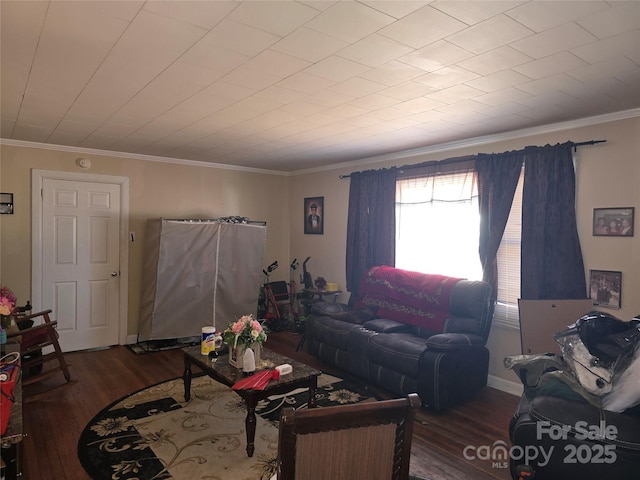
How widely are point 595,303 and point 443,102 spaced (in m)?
2.02

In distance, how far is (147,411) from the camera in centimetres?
328

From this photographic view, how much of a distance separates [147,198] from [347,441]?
15.5ft

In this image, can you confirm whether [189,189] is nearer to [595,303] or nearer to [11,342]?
[11,342]

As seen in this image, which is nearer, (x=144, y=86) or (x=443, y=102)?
(x=144, y=86)

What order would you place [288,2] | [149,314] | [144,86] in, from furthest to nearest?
[149,314] → [144,86] → [288,2]

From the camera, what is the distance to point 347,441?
1260 mm

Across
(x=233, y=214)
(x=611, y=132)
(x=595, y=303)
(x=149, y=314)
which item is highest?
(x=611, y=132)

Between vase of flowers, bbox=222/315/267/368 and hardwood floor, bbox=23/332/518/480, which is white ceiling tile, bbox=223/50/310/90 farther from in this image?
hardwood floor, bbox=23/332/518/480

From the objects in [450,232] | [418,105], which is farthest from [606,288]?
[418,105]

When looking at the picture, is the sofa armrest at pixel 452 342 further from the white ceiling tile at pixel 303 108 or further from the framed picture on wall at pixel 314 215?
the framed picture on wall at pixel 314 215

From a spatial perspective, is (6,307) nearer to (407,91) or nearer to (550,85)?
(407,91)

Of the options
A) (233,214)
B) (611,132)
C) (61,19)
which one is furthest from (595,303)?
(233,214)

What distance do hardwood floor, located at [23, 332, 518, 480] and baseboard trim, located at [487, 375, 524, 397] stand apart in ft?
0.24

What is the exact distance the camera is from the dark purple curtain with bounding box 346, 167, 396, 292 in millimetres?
4828
